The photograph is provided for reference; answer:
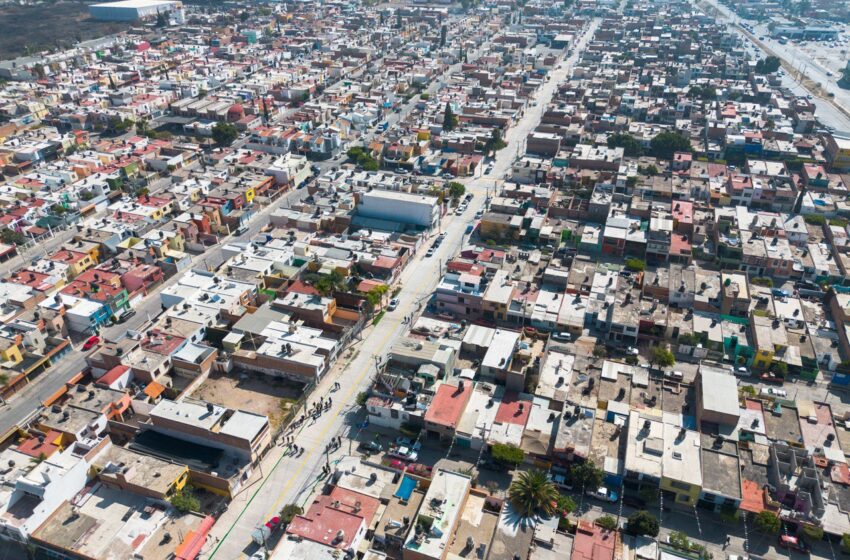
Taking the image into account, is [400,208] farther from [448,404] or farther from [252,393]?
[448,404]

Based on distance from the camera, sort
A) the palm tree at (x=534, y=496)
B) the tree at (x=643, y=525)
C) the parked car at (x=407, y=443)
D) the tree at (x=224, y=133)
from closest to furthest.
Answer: the tree at (x=643, y=525) < the palm tree at (x=534, y=496) < the parked car at (x=407, y=443) < the tree at (x=224, y=133)

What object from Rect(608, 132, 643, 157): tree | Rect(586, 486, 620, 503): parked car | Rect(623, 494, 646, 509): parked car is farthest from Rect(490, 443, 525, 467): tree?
Rect(608, 132, 643, 157): tree

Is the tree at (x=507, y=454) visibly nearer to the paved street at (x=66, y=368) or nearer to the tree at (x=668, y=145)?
the paved street at (x=66, y=368)

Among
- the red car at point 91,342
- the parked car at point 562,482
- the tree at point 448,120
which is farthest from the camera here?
the tree at point 448,120

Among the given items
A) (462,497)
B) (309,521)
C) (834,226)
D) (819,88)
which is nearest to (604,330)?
(462,497)

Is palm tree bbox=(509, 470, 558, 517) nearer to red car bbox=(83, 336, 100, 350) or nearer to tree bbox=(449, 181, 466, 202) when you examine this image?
red car bbox=(83, 336, 100, 350)

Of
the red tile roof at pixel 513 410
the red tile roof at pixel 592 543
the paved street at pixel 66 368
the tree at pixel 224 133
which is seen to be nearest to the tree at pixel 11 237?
the paved street at pixel 66 368

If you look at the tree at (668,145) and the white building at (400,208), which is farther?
the tree at (668,145)
